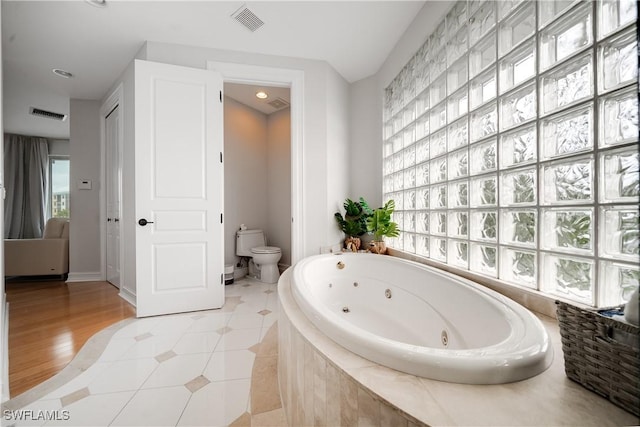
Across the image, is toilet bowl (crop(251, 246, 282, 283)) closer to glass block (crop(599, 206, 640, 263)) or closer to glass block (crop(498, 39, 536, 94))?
glass block (crop(498, 39, 536, 94))

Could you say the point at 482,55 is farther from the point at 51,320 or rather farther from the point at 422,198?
the point at 51,320

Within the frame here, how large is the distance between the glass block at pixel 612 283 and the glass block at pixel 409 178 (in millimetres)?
1285

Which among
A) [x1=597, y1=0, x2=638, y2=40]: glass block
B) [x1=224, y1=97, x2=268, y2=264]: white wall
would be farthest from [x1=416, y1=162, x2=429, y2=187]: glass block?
[x1=224, y1=97, x2=268, y2=264]: white wall

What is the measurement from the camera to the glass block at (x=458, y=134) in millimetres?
1473

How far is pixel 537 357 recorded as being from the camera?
25.4 inches

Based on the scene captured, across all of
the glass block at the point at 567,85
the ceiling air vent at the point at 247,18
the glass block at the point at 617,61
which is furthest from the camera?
the ceiling air vent at the point at 247,18

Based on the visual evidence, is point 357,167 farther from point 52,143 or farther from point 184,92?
point 52,143

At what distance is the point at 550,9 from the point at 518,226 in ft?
2.93

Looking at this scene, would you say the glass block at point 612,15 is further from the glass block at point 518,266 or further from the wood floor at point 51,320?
the wood floor at point 51,320

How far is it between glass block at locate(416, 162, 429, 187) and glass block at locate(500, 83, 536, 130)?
0.66m

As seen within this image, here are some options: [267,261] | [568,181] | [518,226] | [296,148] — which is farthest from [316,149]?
[568,181]

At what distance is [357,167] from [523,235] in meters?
1.99

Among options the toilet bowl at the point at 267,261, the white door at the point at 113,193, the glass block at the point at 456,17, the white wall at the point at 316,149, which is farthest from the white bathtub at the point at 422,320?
the white door at the point at 113,193

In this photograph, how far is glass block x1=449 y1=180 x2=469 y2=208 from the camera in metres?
1.47
